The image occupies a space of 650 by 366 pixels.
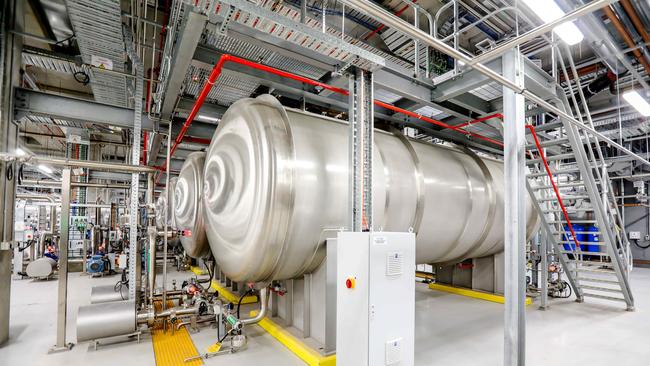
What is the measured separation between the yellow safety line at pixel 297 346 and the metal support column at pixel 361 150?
1198 mm

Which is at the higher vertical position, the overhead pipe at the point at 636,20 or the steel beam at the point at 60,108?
the overhead pipe at the point at 636,20

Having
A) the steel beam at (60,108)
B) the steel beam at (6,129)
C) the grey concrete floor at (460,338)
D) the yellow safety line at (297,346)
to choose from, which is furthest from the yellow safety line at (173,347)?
the steel beam at (60,108)

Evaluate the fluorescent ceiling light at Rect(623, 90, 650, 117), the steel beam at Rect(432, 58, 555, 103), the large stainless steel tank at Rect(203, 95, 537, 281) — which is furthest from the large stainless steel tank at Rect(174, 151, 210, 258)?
the fluorescent ceiling light at Rect(623, 90, 650, 117)

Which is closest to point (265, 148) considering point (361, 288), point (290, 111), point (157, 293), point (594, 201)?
point (290, 111)

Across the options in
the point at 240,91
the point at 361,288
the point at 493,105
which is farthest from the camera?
the point at 493,105

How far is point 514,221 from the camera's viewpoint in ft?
8.61

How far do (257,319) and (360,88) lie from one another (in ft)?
7.82

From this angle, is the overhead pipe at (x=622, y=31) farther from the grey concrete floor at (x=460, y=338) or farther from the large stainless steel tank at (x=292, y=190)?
the grey concrete floor at (x=460, y=338)

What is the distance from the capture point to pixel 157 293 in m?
4.82

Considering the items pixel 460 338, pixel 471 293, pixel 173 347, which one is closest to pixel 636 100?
pixel 471 293

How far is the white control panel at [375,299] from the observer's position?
79.4 inches

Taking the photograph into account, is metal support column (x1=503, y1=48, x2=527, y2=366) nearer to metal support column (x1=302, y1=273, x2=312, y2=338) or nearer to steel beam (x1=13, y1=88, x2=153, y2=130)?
metal support column (x1=302, y1=273, x2=312, y2=338)

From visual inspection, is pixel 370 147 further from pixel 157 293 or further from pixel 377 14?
pixel 157 293

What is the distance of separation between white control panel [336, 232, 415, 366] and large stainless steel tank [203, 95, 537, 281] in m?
0.58
